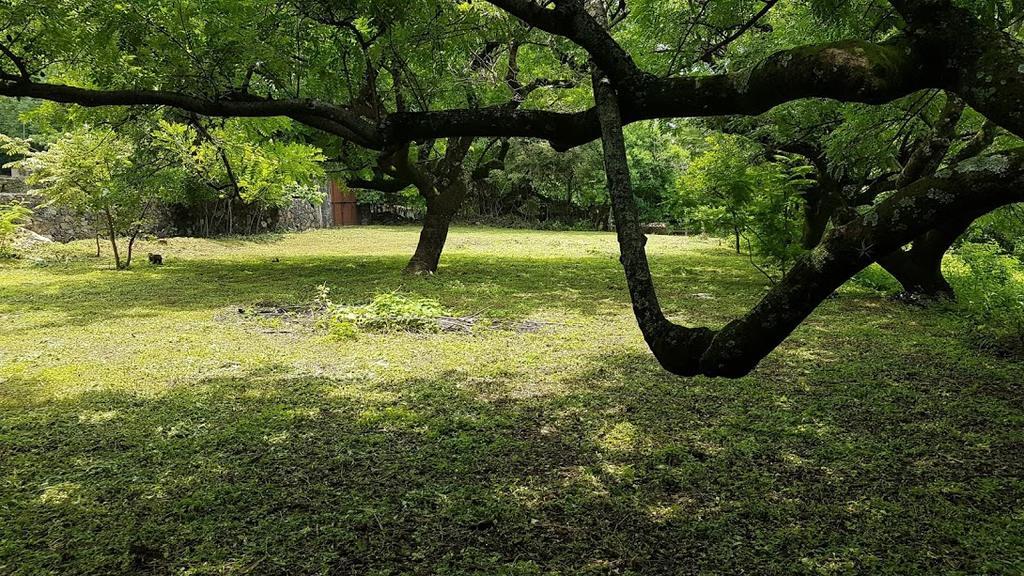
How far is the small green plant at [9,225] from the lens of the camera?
38.4ft

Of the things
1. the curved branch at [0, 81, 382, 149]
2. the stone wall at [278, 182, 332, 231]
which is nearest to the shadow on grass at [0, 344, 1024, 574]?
the curved branch at [0, 81, 382, 149]

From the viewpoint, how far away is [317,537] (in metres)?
2.60

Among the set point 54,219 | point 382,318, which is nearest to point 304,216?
point 54,219

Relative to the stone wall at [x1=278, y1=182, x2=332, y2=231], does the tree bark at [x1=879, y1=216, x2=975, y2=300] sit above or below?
below

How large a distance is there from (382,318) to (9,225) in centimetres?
959

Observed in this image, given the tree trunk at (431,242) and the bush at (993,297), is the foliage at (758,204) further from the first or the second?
the tree trunk at (431,242)

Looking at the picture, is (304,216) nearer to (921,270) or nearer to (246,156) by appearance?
(246,156)

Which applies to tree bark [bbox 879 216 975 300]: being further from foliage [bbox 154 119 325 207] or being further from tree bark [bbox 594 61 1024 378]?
foliage [bbox 154 119 325 207]

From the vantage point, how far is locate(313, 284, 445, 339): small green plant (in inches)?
256

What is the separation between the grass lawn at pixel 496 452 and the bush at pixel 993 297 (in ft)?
0.75

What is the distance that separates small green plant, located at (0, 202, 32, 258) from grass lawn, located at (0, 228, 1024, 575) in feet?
21.5

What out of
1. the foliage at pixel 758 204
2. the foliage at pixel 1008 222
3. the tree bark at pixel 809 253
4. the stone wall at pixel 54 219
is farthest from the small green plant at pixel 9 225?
the foliage at pixel 1008 222

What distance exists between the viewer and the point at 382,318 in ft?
22.1

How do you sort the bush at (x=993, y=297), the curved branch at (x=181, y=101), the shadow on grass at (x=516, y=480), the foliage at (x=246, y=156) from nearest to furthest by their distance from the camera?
the shadow on grass at (x=516, y=480), the curved branch at (x=181, y=101), the bush at (x=993, y=297), the foliage at (x=246, y=156)
